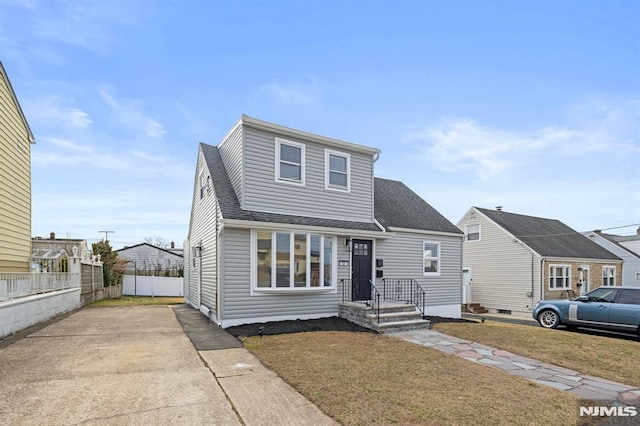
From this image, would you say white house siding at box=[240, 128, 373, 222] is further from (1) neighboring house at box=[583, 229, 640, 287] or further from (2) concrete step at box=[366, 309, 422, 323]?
(1) neighboring house at box=[583, 229, 640, 287]

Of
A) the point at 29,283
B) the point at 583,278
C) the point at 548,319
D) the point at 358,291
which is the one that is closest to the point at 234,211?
the point at 358,291

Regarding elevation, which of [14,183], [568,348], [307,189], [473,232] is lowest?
[568,348]

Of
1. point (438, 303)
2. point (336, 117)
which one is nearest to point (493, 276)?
point (438, 303)

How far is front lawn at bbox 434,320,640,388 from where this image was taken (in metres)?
6.58

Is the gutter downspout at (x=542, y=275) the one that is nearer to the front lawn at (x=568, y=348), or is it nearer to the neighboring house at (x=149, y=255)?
the front lawn at (x=568, y=348)

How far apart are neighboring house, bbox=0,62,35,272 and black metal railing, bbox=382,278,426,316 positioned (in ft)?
38.9

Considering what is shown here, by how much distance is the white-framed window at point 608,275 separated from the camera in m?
24.1

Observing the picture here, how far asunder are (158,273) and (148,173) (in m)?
13.1

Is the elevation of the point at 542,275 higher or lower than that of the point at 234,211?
lower

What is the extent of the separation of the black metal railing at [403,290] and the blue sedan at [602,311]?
168 inches

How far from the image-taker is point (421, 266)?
13.6m

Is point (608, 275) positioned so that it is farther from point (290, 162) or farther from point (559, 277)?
point (290, 162)

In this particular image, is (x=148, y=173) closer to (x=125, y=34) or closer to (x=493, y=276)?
(x=125, y=34)

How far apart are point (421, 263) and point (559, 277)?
42.3ft
